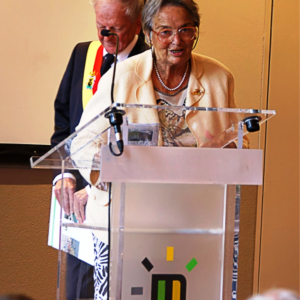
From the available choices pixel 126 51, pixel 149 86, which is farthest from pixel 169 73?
pixel 126 51

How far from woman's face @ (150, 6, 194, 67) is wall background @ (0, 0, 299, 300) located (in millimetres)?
853

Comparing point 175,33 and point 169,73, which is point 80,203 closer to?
point 169,73

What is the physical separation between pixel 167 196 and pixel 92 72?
1.31 meters

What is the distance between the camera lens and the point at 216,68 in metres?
1.71

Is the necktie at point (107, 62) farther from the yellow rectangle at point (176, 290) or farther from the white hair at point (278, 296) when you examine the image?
the white hair at point (278, 296)

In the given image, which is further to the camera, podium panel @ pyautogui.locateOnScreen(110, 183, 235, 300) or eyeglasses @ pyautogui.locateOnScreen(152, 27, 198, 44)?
eyeglasses @ pyautogui.locateOnScreen(152, 27, 198, 44)

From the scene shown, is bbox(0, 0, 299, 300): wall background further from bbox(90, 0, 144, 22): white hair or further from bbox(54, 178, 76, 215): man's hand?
bbox(54, 178, 76, 215): man's hand

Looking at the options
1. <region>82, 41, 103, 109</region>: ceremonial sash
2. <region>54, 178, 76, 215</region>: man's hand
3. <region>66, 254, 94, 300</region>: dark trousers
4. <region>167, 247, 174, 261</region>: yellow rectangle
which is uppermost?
<region>82, 41, 103, 109</region>: ceremonial sash

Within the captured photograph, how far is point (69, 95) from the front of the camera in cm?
238

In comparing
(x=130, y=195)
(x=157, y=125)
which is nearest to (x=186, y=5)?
(x=157, y=125)

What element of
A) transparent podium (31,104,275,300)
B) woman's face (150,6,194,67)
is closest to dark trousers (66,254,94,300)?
transparent podium (31,104,275,300)

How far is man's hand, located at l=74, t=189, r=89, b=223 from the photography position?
1233mm

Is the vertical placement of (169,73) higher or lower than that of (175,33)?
lower

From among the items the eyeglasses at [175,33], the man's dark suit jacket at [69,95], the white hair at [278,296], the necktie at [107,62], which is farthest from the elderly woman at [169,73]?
the white hair at [278,296]
